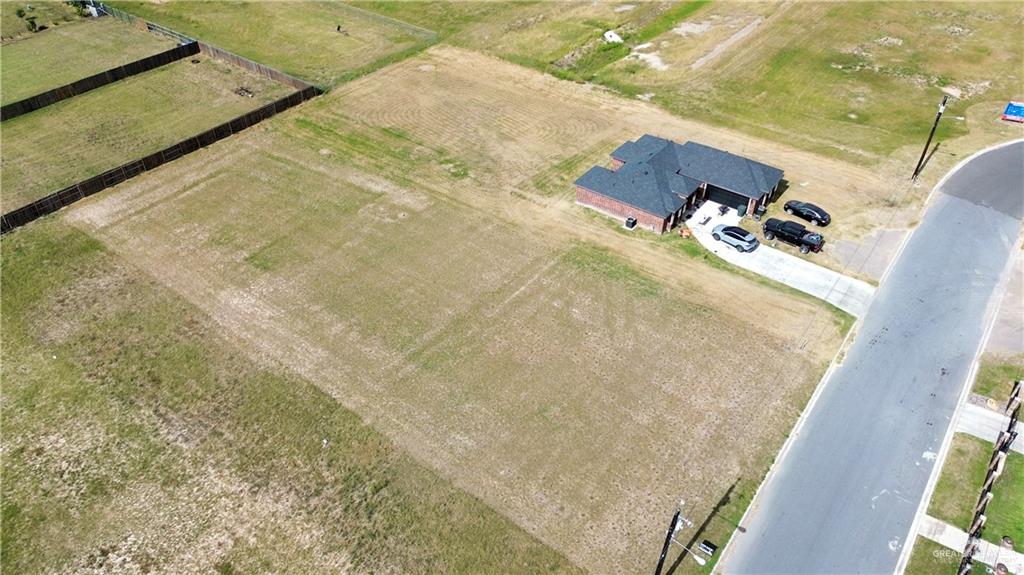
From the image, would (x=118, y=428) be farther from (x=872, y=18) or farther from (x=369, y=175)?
(x=872, y=18)

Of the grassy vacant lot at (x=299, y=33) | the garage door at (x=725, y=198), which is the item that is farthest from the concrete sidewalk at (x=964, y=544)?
the grassy vacant lot at (x=299, y=33)

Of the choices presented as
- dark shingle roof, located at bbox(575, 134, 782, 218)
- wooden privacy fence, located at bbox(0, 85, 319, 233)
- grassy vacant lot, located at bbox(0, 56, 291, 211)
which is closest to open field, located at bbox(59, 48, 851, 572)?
wooden privacy fence, located at bbox(0, 85, 319, 233)

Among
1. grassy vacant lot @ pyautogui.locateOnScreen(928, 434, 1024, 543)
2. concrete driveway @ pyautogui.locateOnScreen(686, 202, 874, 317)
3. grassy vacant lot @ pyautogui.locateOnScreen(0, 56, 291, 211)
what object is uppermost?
grassy vacant lot @ pyautogui.locateOnScreen(0, 56, 291, 211)

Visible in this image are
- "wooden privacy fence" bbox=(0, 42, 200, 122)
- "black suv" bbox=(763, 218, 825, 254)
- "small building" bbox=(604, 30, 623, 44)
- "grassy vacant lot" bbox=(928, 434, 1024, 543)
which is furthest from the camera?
"small building" bbox=(604, 30, 623, 44)

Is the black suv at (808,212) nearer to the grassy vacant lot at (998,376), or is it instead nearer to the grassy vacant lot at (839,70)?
the grassy vacant lot at (839,70)

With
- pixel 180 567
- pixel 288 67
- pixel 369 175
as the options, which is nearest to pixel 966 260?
pixel 369 175

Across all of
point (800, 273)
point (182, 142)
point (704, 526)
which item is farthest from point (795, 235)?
point (182, 142)

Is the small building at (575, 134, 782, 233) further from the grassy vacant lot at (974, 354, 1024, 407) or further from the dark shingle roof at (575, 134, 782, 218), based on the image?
the grassy vacant lot at (974, 354, 1024, 407)
